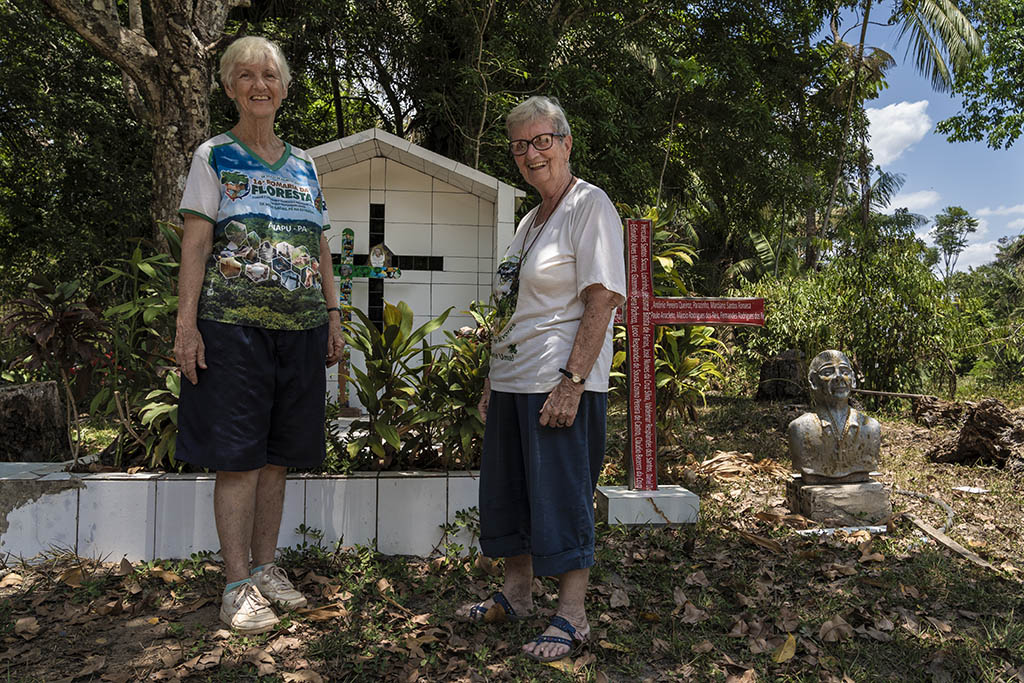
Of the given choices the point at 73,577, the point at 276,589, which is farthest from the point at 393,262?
the point at 276,589

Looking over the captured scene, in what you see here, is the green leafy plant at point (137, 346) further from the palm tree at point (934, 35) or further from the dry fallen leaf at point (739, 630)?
the palm tree at point (934, 35)

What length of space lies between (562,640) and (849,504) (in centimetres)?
254

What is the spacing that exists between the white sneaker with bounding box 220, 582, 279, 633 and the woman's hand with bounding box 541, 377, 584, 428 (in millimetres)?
1304

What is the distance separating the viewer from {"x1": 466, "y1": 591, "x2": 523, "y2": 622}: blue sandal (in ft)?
9.22

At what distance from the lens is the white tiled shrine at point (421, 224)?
24.8 ft

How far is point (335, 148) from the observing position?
275 inches

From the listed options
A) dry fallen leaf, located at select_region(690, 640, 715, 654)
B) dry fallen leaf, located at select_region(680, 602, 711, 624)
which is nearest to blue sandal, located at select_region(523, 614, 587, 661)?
dry fallen leaf, located at select_region(690, 640, 715, 654)

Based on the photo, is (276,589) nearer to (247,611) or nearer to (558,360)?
(247,611)

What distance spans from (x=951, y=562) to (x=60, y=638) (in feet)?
13.3

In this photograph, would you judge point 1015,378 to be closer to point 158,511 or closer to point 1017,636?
point 1017,636

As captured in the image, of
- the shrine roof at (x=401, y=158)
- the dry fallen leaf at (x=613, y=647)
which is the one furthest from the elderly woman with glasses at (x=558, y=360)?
the shrine roof at (x=401, y=158)

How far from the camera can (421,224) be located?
7.66 meters

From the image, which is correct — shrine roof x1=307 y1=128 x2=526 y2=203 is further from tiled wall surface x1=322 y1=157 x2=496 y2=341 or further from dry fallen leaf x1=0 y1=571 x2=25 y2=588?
dry fallen leaf x1=0 y1=571 x2=25 y2=588

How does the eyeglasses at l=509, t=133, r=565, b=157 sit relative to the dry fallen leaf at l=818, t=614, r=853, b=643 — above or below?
above
